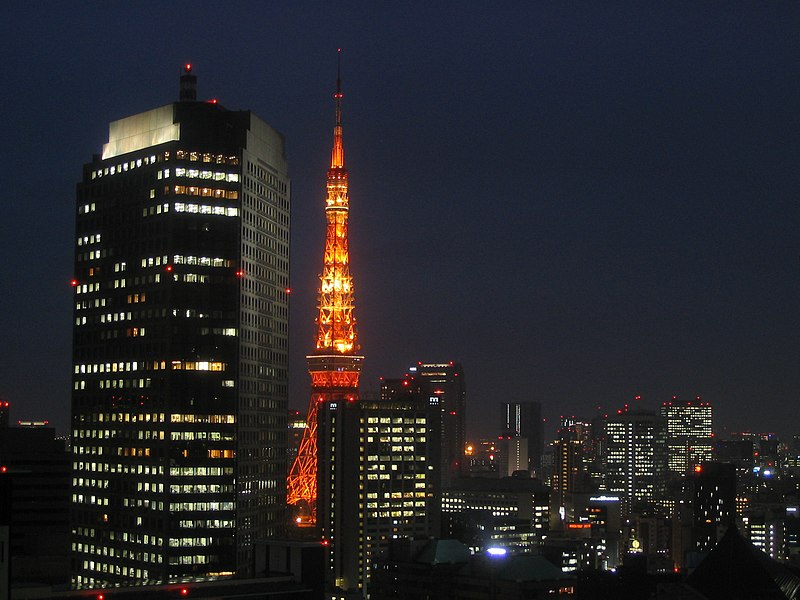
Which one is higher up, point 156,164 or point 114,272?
point 156,164

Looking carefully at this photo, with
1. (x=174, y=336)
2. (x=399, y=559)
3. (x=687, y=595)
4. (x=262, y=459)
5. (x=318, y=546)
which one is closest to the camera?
(x=318, y=546)

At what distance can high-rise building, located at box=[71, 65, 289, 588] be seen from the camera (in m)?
151

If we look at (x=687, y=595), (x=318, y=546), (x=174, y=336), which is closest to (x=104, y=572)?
(x=174, y=336)

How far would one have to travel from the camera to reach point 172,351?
15238cm

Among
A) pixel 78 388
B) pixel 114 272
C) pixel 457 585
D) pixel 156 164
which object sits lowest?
pixel 457 585

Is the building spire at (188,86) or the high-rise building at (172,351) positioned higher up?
the building spire at (188,86)

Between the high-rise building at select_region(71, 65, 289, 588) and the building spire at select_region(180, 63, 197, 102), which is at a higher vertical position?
the building spire at select_region(180, 63, 197, 102)

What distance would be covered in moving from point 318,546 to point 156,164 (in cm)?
6027

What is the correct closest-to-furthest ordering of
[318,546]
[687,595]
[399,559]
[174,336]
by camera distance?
[318,546]
[687,595]
[174,336]
[399,559]

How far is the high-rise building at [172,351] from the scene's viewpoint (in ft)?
495

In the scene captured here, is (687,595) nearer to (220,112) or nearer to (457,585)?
(457,585)

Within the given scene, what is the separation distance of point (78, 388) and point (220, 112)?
3528cm

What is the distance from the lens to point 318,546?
110 metres

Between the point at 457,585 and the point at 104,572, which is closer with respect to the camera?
the point at 104,572
